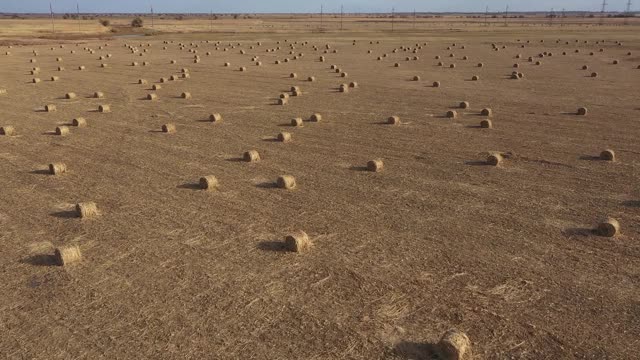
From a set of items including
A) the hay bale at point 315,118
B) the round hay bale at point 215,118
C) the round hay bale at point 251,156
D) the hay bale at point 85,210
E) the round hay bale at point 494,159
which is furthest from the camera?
the round hay bale at point 215,118

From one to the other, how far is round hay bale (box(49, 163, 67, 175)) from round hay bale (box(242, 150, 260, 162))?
11.3 ft

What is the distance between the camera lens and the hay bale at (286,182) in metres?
9.62

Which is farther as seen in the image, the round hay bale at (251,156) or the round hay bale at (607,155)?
the round hay bale at (251,156)

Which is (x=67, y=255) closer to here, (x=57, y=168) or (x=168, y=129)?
(x=57, y=168)

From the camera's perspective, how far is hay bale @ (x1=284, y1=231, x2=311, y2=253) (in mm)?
7127

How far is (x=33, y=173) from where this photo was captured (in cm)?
1073

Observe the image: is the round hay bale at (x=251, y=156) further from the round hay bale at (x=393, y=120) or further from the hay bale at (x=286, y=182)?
the round hay bale at (x=393, y=120)

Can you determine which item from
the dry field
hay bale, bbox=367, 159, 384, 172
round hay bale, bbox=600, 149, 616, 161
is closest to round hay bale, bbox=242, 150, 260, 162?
the dry field

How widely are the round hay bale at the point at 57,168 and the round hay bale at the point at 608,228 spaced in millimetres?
9167

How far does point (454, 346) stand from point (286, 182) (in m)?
5.20

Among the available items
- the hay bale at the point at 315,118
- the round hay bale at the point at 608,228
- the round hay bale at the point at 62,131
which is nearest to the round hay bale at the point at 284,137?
the hay bale at the point at 315,118

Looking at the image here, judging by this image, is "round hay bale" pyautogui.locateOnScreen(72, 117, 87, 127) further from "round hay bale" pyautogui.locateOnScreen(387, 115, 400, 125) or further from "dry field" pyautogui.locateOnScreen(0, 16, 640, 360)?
"round hay bale" pyautogui.locateOnScreen(387, 115, 400, 125)

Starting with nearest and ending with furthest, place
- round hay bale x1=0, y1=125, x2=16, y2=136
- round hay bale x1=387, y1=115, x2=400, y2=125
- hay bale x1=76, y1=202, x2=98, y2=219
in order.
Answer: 1. hay bale x1=76, y1=202, x2=98, y2=219
2. round hay bale x1=0, y1=125, x2=16, y2=136
3. round hay bale x1=387, y1=115, x2=400, y2=125

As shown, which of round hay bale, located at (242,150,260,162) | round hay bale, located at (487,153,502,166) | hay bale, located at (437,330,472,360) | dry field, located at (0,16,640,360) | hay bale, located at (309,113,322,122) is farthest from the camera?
hay bale, located at (309,113,322,122)
